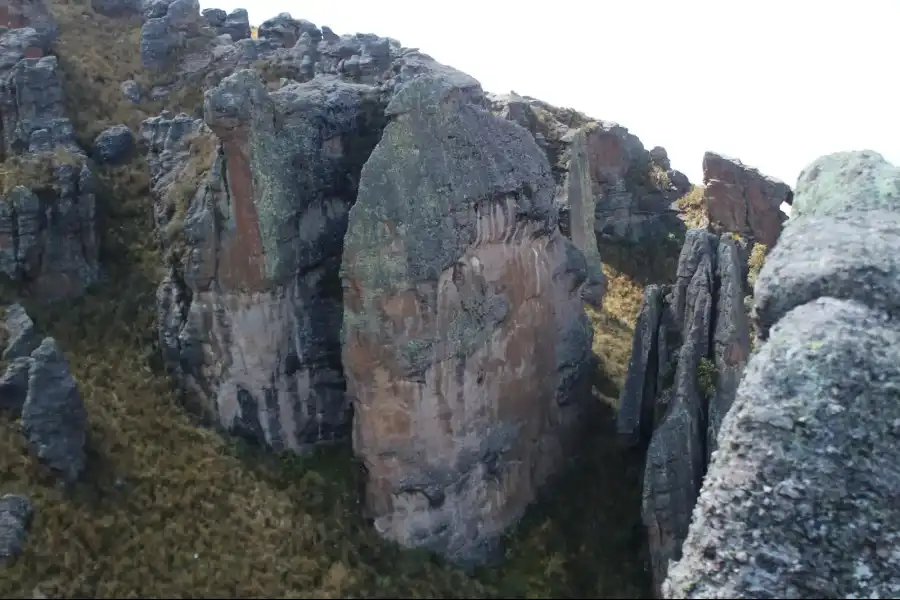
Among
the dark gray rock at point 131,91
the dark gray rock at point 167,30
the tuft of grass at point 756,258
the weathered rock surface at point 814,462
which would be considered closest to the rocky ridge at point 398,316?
the weathered rock surface at point 814,462

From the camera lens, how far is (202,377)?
2408cm

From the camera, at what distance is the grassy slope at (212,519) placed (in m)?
19.5

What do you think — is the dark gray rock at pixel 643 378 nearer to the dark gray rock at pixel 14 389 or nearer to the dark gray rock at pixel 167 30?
the dark gray rock at pixel 14 389

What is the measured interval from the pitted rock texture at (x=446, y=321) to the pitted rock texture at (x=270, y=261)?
2709mm

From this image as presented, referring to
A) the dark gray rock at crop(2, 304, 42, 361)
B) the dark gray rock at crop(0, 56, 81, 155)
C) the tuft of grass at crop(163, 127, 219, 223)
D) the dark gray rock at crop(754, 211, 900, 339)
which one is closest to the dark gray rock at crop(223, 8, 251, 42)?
the dark gray rock at crop(0, 56, 81, 155)

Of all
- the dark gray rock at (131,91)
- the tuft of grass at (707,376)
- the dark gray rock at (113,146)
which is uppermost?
the dark gray rock at (131,91)

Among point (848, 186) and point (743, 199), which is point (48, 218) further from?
point (743, 199)

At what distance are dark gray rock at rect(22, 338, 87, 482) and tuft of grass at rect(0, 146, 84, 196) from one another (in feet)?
24.6

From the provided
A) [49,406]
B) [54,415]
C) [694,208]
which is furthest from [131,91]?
[694,208]

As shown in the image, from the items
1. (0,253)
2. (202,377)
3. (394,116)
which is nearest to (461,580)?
(202,377)

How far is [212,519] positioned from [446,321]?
7.17 metres

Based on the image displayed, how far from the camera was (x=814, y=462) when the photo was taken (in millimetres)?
14516

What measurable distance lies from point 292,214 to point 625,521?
11.5 metres

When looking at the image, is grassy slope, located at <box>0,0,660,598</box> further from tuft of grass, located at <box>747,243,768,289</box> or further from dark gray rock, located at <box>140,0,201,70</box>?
dark gray rock, located at <box>140,0,201,70</box>
